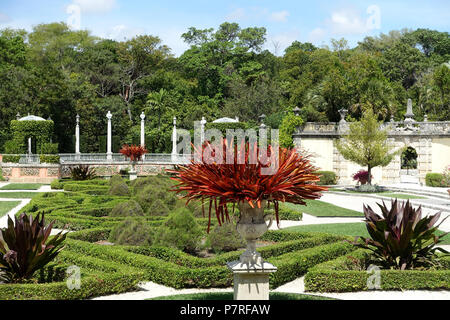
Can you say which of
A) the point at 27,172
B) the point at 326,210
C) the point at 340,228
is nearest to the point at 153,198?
the point at 340,228

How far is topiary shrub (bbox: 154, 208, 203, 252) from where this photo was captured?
39.8ft

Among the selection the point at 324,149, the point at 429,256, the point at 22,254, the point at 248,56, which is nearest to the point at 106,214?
the point at 22,254

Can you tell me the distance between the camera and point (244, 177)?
717cm

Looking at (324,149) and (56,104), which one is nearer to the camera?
(324,149)

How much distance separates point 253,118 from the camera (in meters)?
49.8

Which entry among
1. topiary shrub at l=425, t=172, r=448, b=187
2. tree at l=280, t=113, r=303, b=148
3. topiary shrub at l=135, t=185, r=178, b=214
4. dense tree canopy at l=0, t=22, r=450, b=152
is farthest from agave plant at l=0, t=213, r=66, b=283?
dense tree canopy at l=0, t=22, r=450, b=152

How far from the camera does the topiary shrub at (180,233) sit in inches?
477

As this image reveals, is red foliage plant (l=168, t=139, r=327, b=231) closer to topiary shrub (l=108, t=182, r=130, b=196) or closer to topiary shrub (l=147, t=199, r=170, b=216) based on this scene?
topiary shrub (l=147, t=199, r=170, b=216)

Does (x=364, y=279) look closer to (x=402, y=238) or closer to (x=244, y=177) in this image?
(x=402, y=238)

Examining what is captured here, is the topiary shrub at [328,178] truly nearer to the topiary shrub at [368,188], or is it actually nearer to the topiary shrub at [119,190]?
the topiary shrub at [368,188]

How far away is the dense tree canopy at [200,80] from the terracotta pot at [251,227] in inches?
1320

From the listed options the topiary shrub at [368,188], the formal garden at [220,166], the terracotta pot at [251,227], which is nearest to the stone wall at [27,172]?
the formal garden at [220,166]
